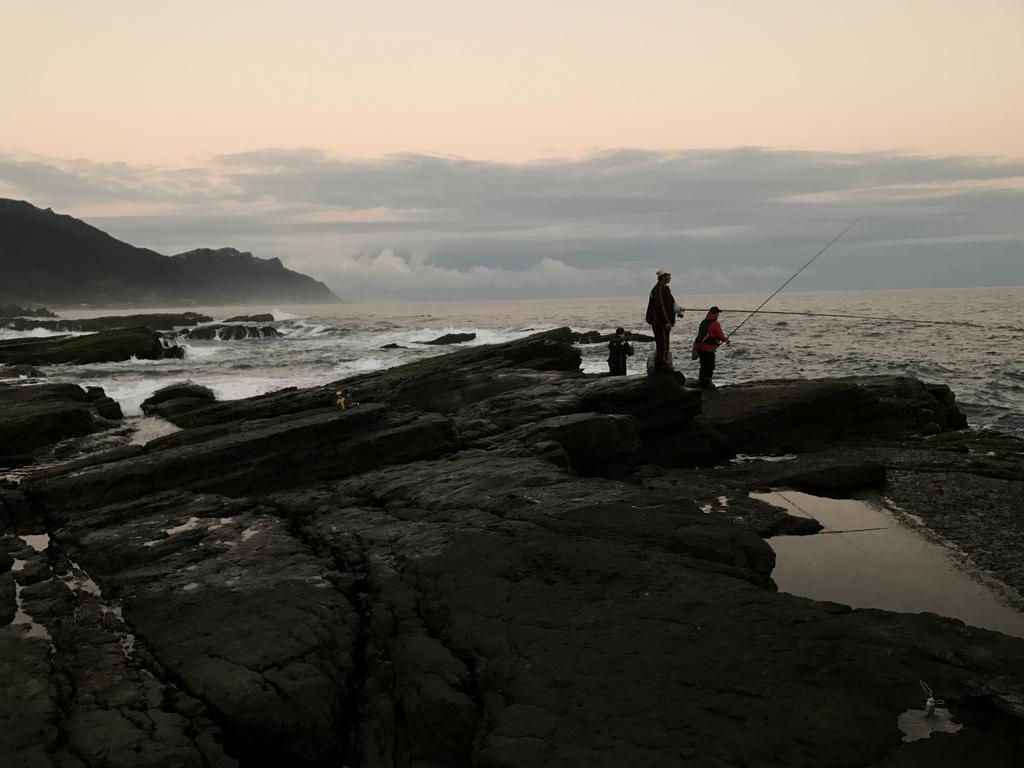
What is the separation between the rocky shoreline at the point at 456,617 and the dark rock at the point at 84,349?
34.9 meters

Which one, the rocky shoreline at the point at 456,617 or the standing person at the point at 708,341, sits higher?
the standing person at the point at 708,341

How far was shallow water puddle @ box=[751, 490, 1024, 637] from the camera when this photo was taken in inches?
318

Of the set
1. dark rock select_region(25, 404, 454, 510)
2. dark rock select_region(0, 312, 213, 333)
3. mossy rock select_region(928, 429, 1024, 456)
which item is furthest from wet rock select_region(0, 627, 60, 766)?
dark rock select_region(0, 312, 213, 333)

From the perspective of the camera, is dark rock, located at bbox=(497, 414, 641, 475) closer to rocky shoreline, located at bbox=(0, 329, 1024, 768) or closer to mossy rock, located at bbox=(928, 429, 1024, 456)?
rocky shoreline, located at bbox=(0, 329, 1024, 768)

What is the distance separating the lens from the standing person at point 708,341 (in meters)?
17.7

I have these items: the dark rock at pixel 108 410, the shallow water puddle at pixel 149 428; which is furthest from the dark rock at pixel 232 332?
the shallow water puddle at pixel 149 428

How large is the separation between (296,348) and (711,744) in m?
57.8

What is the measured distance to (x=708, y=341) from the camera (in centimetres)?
1802

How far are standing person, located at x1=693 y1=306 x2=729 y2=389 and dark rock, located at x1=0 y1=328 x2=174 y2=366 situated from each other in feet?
130

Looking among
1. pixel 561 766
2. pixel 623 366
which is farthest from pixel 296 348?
pixel 561 766

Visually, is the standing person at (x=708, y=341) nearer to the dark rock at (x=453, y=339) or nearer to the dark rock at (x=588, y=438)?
Answer: the dark rock at (x=588, y=438)

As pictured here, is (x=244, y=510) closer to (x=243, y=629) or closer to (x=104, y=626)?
(x=104, y=626)

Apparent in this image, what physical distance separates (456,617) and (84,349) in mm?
45655

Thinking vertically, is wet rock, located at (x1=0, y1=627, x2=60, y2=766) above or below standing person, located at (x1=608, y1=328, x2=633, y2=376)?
below
